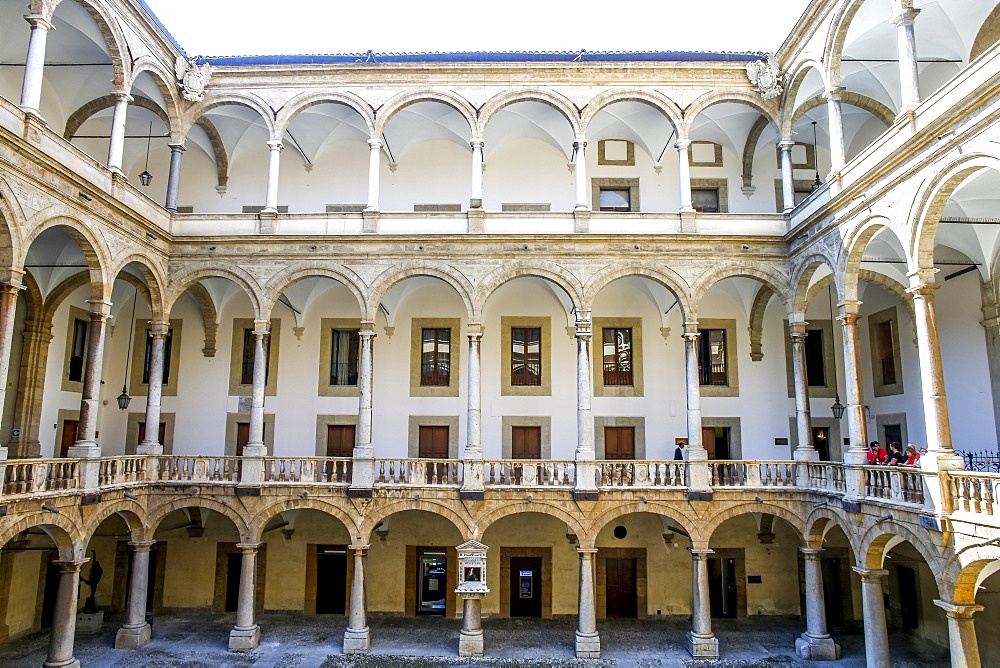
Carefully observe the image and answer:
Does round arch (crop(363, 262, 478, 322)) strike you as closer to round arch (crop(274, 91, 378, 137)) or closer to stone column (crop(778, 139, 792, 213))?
round arch (crop(274, 91, 378, 137))

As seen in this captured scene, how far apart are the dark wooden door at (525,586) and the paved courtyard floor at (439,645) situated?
18.1 inches

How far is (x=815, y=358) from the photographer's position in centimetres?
1959

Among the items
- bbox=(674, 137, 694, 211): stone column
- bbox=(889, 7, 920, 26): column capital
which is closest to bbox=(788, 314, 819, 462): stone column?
bbox=(674, 137, 694, 211): stone column

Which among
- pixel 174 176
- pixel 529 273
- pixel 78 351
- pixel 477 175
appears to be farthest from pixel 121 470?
pixel 477 175

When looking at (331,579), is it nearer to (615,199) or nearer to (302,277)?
(302,277)

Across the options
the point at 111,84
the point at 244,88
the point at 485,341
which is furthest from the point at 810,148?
the point at 111,84

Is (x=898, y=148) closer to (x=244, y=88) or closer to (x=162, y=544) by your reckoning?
(x=244, y=88)

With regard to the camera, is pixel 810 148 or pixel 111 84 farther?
pixel 810 148

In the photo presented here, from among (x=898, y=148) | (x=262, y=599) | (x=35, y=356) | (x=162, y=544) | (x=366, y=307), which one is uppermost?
(x=898, y=148)

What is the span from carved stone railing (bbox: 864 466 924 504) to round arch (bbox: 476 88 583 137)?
10.8 m

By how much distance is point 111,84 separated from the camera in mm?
17203

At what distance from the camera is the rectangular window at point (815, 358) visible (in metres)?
19.5

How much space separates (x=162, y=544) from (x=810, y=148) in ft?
73.4

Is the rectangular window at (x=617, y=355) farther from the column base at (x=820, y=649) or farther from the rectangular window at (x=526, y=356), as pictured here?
the column base at (x=820, y=649)
